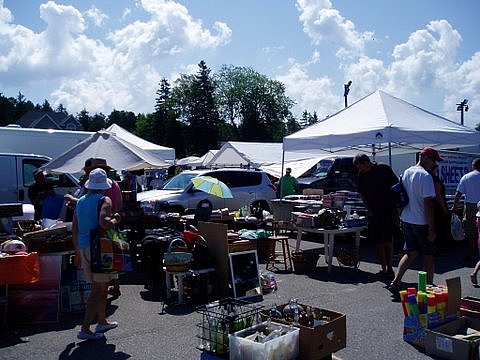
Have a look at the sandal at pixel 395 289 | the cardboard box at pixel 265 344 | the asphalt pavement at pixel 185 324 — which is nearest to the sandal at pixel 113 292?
the asphalt pavement at pixel 185 324

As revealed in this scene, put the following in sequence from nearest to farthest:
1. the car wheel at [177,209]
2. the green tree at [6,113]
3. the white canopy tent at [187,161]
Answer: the car wheel at [177,209] → the white canopy tent at [187,161] → the green tree at [6,113]

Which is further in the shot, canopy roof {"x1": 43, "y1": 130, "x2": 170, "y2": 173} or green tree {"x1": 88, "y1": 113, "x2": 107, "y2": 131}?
green tree {"x1": 88, "y1": 113, "x2": 107, "y2": 131}

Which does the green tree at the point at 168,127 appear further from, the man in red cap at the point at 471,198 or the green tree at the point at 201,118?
the man in red cap at the point at 471,198

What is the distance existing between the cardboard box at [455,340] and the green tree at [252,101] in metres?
62.3

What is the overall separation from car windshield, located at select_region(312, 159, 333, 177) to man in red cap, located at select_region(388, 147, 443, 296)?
31.5 feet

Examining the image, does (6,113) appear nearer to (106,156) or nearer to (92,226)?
(106,156)

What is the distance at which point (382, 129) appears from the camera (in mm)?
9758

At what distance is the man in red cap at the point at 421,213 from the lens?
19.4 ft

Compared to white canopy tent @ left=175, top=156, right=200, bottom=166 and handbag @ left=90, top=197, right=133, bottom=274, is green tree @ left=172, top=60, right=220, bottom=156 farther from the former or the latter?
handbag @ left=90, top=197, right=133, bottom=274

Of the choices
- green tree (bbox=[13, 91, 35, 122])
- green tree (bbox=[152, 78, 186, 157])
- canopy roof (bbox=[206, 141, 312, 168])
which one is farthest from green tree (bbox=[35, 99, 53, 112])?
canopy roof (bbox=[206, 141, 312, 168])

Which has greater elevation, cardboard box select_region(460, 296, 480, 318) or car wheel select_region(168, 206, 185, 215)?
car wheel select_region(168, 206, 185, 215)

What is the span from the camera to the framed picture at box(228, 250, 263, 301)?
6.44 metres

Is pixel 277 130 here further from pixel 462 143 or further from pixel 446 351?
pixel 446 351

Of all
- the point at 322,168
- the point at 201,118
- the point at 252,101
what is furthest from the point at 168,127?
the point at 322,168
